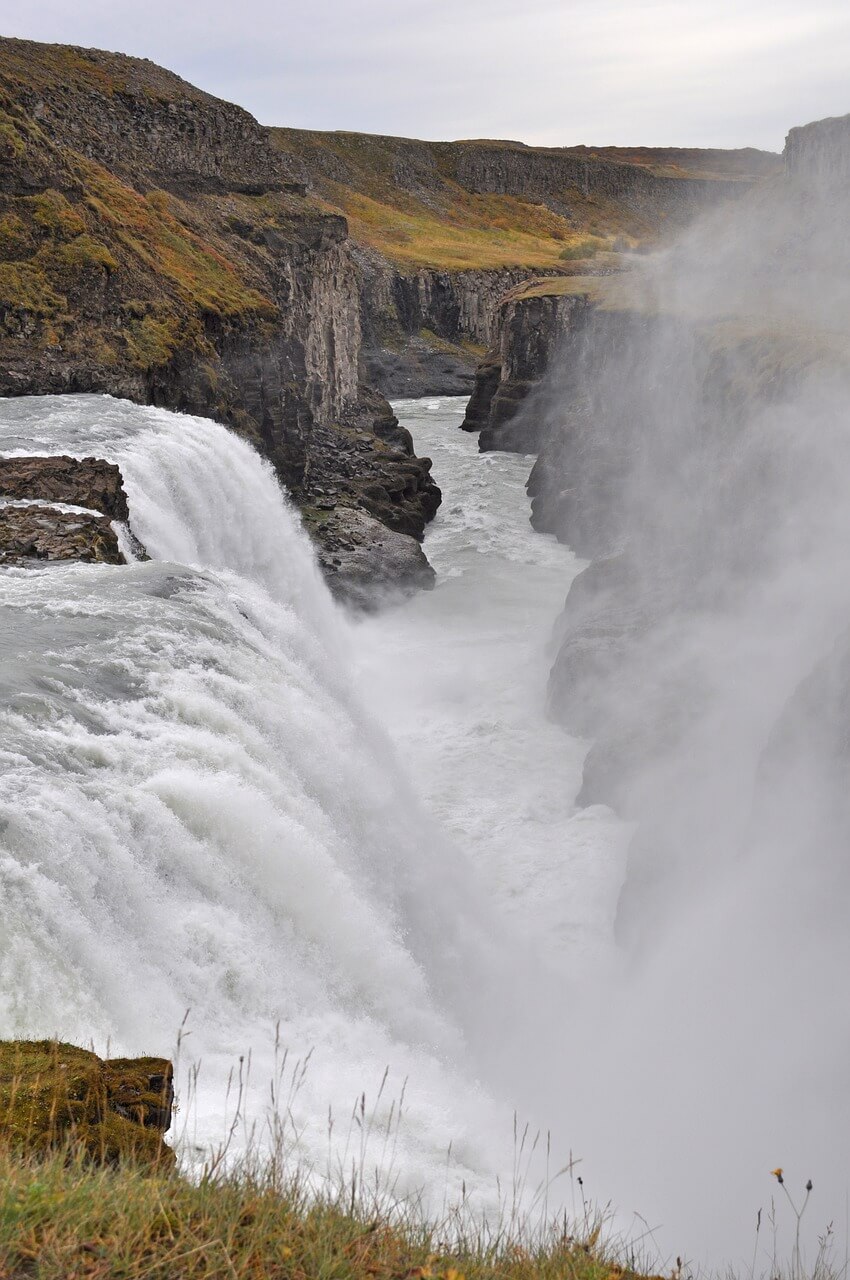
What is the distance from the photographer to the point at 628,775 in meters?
17.3

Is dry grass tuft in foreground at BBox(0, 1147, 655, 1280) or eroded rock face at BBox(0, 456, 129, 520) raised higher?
eroded rock face at BBox(0, 456, 129, 520)

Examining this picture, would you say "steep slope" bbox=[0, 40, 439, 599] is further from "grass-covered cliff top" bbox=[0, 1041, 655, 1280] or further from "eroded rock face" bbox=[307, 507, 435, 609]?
"grass-covered cliff top" bbox=[0, 1041, 655, 1280]

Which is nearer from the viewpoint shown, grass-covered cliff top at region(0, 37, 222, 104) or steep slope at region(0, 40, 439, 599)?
steep slope at region(0, 40, 439, 599)

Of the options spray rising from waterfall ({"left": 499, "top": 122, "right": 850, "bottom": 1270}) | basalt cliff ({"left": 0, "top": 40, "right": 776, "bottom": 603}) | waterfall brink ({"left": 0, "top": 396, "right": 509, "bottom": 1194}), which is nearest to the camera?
waterfall brink ({"left": 0, "top": 396, "right": 509, "bottom": 1194})

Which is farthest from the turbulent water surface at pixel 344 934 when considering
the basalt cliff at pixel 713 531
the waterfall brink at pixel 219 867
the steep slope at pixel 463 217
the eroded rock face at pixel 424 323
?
the eroded rock face at pixel 424 323

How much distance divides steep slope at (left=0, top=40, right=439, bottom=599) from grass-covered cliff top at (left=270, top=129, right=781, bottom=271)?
139ft

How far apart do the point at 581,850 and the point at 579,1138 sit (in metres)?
7.03

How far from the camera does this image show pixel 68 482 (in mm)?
15422

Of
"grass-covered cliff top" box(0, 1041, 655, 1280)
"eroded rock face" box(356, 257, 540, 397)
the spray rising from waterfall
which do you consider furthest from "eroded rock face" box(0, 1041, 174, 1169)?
"eroded rock face" box(356, 257, 540, 397)

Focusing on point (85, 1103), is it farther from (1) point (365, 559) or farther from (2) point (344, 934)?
(1) point (365, 559)

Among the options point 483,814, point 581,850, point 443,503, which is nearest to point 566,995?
point 581,850

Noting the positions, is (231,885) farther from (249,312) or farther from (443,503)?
(443,503)

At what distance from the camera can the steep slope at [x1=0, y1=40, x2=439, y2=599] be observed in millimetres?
25094

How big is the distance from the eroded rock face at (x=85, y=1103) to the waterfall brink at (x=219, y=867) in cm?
78
